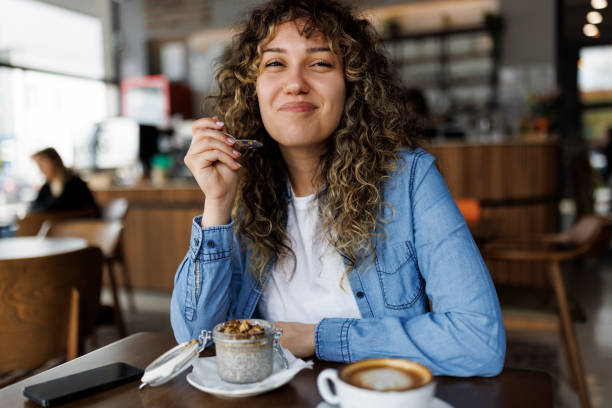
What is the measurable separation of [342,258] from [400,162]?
0.25 m

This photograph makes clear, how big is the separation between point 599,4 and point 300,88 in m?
5.73

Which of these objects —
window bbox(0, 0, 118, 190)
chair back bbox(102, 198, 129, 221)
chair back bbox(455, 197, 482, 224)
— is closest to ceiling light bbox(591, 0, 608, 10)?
chair back bbox(455, 197, 482, 224)

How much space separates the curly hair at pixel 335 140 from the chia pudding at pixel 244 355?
1.28ft

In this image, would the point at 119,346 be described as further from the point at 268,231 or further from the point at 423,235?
the point at 423,235

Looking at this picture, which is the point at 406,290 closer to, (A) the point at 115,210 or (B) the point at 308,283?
(B) the point at 308,283

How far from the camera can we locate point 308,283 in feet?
3.83

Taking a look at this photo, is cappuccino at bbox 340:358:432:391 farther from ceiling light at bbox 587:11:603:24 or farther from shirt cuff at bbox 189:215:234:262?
ceiling light at bbox 587:11:603:24

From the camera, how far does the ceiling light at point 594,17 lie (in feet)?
18.4

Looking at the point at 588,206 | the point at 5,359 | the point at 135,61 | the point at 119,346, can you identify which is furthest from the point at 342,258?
the point at 135,61

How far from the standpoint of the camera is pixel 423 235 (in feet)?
3.32

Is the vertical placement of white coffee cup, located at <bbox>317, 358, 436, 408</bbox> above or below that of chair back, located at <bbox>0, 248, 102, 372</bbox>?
above

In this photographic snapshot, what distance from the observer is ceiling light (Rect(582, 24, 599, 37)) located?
5770 mm

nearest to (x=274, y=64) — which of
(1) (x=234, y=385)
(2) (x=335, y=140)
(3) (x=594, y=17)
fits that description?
(2) (x=335, y=140)

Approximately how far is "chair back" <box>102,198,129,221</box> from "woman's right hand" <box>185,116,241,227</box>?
2.85m
